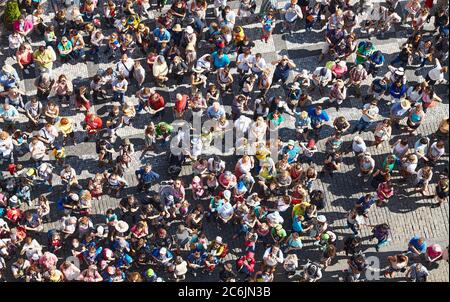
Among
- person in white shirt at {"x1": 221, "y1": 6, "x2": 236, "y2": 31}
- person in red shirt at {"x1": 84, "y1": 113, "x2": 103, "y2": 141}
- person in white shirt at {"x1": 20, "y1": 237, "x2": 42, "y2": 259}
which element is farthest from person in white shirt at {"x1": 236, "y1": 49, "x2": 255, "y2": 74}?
person in white shirt at {"x1": 20, "y1": 237, "x2": 42, "y2": 259}

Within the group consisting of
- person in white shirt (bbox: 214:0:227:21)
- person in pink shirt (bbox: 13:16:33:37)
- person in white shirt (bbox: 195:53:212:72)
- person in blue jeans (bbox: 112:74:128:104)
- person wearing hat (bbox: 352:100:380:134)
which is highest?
person in pink shirt (bbox: 13:16:33:37)

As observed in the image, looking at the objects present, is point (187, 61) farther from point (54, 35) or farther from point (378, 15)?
point (378, 15)

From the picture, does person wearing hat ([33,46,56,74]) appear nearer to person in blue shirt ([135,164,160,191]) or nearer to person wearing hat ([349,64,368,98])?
person in blue shirt ([135,164,160,191])

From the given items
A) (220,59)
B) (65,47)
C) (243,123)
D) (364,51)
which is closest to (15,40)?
(65,47)

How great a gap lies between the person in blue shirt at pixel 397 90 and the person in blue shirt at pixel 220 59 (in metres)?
5.54

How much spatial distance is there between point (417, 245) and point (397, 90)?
17.3 ft

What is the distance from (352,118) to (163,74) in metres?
6.61

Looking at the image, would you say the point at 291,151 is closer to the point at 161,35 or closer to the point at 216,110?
the point at 216,110

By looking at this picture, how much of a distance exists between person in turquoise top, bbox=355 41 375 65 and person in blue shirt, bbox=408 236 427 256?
257 inches

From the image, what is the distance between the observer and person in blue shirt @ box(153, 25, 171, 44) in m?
24.6

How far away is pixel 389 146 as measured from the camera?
24.0 meters

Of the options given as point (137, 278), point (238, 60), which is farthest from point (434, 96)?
point (137, 278)

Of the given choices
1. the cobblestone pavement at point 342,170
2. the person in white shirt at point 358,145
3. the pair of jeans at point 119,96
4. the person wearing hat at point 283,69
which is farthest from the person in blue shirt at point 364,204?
the pair of jeans at point 119,96

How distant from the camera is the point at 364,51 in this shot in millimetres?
24562
